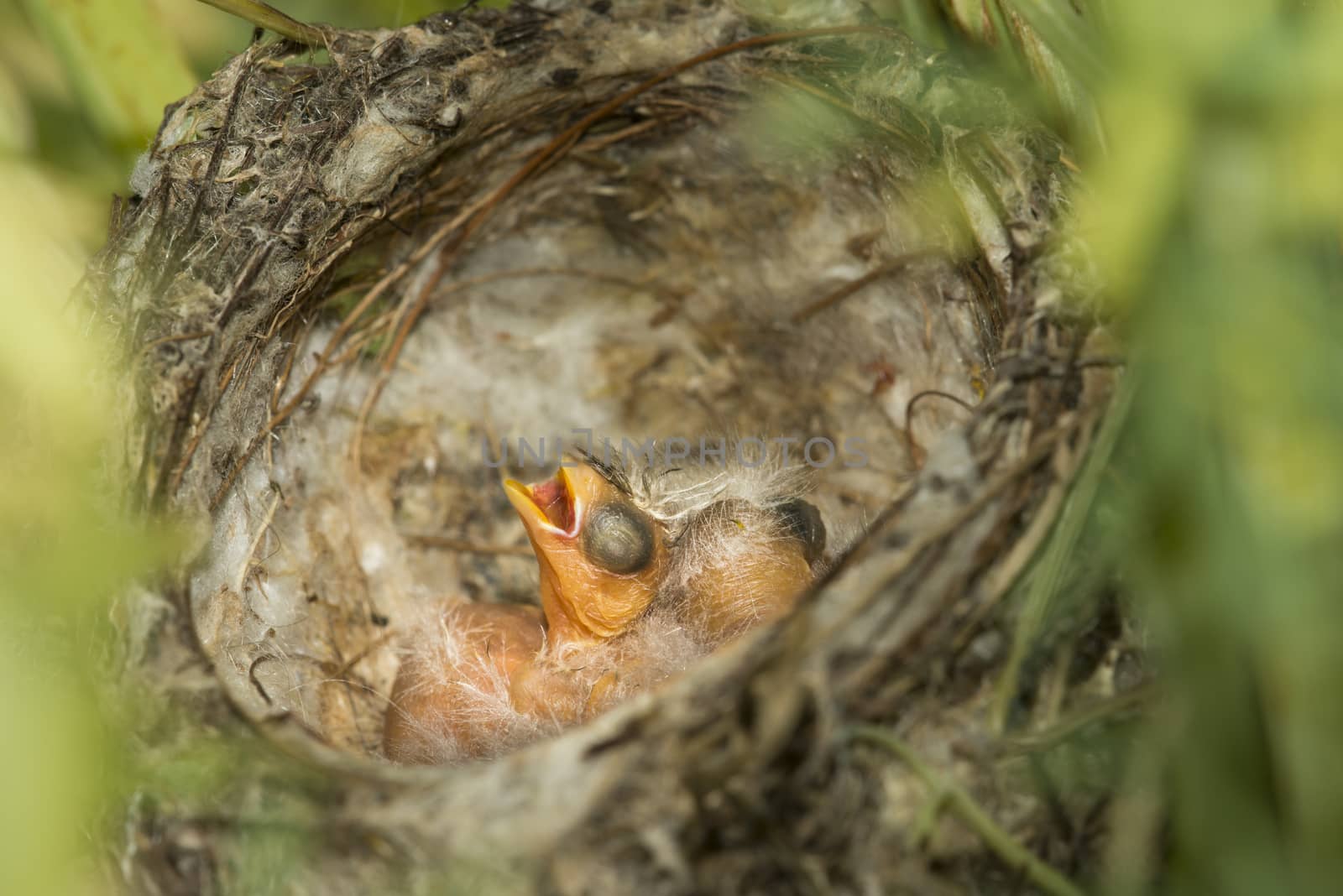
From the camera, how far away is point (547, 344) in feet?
5.33

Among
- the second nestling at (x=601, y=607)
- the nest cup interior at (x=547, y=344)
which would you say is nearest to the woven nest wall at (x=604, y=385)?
the nest cup interior at (x=547, y=344)

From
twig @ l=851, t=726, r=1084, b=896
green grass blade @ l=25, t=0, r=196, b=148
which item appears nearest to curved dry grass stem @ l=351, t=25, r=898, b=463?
green grass blade @ l=25, t=0, r=196, b=148

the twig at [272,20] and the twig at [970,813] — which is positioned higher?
the twig at [272,20]

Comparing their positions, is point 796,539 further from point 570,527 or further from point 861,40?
point 861,40

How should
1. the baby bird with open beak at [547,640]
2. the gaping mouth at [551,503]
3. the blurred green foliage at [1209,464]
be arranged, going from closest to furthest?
the blurred green foliage at [1209,464], the baby bird with open beak at [547,640], the gaping mouth at [551,503]

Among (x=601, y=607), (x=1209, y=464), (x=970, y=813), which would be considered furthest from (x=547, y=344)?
(x=1209, y=464)

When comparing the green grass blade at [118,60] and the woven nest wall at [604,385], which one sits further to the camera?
the green grass blade at [118,60]

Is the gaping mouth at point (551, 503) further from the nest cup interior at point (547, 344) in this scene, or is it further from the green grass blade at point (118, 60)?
the green grass blade at point (118, 60)

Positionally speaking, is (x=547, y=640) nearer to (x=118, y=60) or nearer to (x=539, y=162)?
(x=539, y=162)

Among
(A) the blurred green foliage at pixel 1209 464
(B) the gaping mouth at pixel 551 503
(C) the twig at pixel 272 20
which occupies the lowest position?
(B) the gaping mouth at pixel 551 503

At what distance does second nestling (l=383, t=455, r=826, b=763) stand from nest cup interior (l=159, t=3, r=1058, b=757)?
0.07 m

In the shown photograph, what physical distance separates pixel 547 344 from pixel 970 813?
1.17 m

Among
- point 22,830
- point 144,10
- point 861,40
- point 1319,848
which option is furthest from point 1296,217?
point 144,10

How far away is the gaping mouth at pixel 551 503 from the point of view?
126 cm
